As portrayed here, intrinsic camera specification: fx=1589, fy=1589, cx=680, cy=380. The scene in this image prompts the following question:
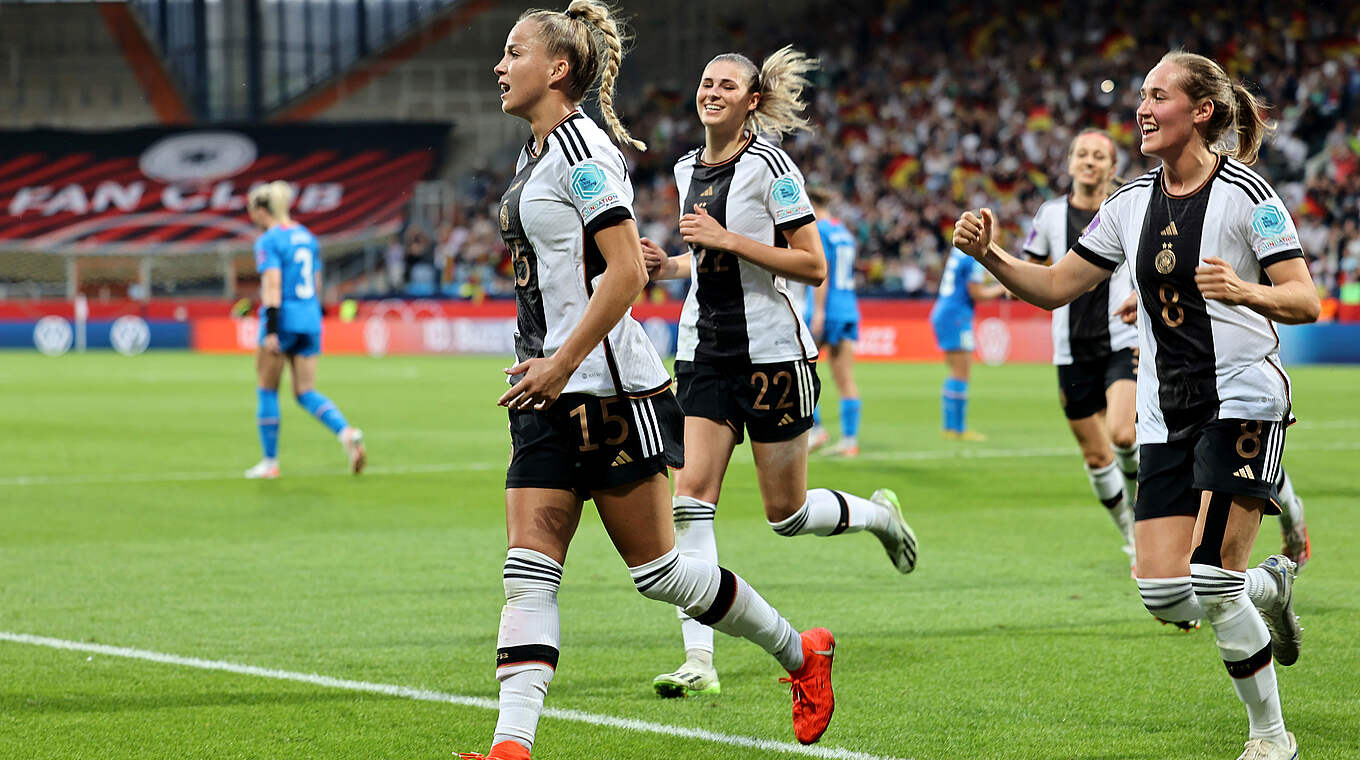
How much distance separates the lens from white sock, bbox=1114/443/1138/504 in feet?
26.0

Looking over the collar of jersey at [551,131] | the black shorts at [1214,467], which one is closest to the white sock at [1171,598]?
the black shorts at [1214,467]

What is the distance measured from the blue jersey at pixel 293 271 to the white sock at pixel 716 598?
27.1ft

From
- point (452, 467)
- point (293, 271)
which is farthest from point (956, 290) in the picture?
point (293, 271)

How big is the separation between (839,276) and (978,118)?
2303cm

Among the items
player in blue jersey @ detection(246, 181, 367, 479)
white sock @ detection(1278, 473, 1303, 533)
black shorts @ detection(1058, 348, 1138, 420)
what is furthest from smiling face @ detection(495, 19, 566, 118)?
player in blue jersey @ detection(246, 181, 367, 479)

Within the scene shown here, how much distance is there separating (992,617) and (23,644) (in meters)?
4.00

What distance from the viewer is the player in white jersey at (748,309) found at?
19.4 feet

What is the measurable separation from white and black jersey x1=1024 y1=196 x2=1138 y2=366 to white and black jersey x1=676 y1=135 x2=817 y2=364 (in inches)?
93.6

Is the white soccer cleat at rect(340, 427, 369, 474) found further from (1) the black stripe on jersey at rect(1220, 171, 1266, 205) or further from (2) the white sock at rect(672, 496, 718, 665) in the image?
(1) the black stripe on jersey at rect(1220, 171, 1266, 205)

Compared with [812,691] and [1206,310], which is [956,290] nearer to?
[1206,310]

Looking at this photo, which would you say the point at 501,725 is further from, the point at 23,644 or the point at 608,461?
the point at 23,644

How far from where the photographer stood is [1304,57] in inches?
1307

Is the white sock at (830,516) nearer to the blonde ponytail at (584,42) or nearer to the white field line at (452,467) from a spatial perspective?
the blonde ponytail at (584,42)

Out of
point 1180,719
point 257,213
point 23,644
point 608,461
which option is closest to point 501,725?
point 608,461
